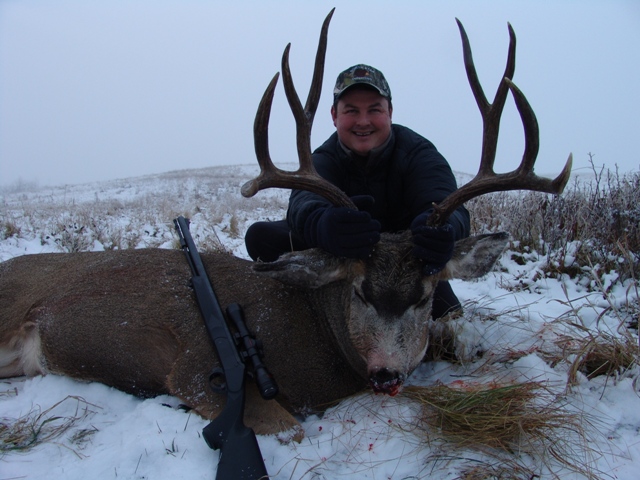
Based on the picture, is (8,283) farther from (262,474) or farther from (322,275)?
(262,474)

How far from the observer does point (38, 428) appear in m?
2.48

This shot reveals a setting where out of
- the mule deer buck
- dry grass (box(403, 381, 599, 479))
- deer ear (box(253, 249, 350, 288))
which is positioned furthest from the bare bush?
deer ear (box(253, 249, 350, 288))

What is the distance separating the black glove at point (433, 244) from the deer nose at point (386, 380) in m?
0.63

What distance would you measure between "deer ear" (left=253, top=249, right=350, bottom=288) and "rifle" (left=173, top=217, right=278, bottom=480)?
406mm

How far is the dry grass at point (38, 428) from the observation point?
7.68ft

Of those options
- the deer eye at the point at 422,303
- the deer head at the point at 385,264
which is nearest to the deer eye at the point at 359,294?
the deer head at the point at 385,264

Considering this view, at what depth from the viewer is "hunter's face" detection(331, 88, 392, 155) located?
12.1ft

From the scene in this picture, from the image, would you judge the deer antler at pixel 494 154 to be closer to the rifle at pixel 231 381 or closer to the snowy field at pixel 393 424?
the snowy field at pixel 393 424

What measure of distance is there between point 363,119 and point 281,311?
167 cm

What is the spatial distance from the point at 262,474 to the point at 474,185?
6.15 feet

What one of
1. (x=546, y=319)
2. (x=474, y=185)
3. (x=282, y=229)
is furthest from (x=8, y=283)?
(x=546, y=319)

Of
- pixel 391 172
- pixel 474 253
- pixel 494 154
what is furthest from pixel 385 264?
pixel 391 172

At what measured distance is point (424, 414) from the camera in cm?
238

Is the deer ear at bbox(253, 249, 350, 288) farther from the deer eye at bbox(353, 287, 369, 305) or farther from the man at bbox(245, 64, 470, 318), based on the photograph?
A: the man at bbox(245, 64, 470, 318)
